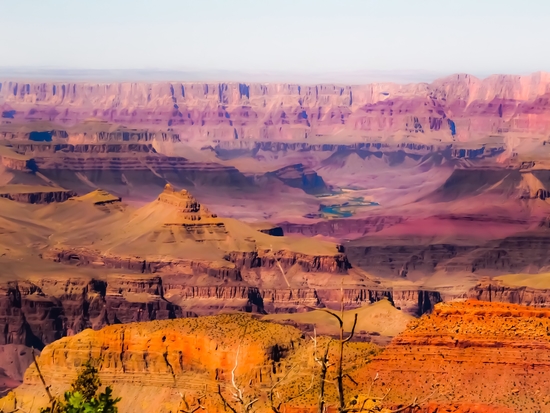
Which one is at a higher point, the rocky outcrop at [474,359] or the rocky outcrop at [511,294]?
the rocky outcrop at [474,359]

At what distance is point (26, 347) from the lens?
126500 millimetres

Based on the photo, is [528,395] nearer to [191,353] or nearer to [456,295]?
[191,353]

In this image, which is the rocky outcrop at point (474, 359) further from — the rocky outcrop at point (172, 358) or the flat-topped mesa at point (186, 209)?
the flat-topped mesa at point (186, 209)

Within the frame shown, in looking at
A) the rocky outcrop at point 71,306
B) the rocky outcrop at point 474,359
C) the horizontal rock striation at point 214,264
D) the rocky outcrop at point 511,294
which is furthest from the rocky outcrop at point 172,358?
the horizontal rock striation at point 214,264

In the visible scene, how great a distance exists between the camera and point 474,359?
5469 centimetres

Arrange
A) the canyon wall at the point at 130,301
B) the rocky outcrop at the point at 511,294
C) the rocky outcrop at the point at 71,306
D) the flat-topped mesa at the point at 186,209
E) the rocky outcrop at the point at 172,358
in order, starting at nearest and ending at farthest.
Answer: the rocky outcrop at the point at 172,358 → the rocky outcrop at the point at 71,306 → the canyon wall at the point at 130,301 → the rocky outcrop at the point at 511,294 → the flat-topped mesa at the point at 186,209

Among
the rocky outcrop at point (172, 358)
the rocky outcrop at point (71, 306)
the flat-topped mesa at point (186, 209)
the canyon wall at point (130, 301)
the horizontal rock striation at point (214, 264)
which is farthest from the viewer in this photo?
the flat-topped mesa at point (186, 209)

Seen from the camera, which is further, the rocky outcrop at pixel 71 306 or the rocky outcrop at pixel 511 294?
the rocky outcrop at pixel 511 294

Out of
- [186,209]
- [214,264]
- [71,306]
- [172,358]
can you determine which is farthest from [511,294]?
[172,358]

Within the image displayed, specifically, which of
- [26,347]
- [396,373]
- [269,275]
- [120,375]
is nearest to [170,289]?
[269,275]

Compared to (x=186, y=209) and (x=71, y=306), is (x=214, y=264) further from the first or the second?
(x=71, y=306)

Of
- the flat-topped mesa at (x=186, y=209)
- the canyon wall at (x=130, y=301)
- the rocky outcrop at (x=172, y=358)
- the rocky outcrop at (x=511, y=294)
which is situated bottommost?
the canyon wall at (x=130, y=301)

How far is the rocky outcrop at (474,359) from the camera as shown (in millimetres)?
53219

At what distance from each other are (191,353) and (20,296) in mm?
69152
